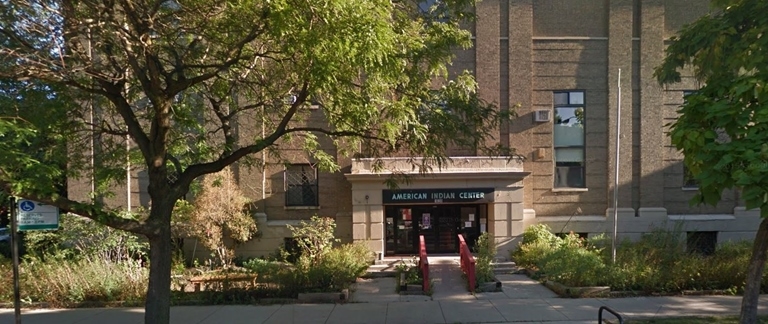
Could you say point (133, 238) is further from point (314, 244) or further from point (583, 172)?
point (583, 172)

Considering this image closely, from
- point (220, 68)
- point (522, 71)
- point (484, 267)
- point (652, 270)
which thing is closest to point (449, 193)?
point (484, 267)

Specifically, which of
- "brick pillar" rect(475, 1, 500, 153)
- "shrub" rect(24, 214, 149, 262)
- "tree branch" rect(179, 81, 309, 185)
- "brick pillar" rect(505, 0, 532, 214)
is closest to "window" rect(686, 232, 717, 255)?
"brick pillar" rect(505, 0, 532, 214)

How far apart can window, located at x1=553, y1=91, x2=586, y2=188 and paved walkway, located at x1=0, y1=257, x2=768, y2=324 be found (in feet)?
22.8

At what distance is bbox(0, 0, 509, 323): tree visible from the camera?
17.0 ft

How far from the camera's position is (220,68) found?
6711mm

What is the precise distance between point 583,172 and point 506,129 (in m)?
3.49

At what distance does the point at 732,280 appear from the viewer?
396 inches

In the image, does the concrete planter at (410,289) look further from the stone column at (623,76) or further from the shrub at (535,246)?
the stone column at (623,76)

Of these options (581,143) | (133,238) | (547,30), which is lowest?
(133,238)

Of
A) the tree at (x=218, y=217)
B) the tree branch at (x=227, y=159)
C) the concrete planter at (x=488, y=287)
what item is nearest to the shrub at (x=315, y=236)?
the tree at (x=218, y=217)

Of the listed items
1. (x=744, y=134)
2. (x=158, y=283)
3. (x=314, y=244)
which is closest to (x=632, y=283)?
(x=744, y=134)

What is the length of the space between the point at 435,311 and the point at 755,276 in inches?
211

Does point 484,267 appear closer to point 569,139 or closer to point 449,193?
point 449,193

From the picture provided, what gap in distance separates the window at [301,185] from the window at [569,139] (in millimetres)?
9425
